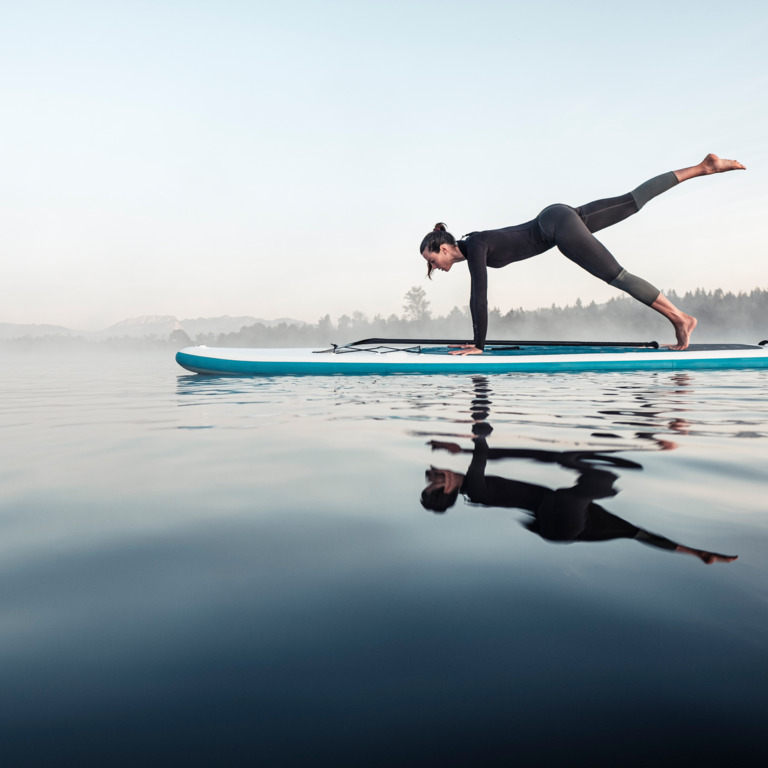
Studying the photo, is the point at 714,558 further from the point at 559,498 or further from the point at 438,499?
the point at 438,499

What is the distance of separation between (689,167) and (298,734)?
701 centimetres

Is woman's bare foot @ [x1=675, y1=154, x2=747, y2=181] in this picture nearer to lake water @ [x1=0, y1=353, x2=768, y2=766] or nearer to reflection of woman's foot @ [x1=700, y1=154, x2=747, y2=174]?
reflection of woman's foot @ [x1=700, y1=154, x2=747, y2=174]

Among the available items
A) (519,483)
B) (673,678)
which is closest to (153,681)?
(673,678)

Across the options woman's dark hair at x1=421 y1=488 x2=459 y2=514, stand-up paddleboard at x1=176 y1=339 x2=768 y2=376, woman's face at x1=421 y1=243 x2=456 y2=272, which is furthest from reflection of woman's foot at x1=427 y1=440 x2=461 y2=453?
woman's face at x1=421 y1=243 x2=456 y2=272

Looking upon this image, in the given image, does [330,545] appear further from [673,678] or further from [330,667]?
[673,678]

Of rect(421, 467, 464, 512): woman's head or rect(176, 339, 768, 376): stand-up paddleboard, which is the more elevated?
rect(176, 339, 768, 376): stand-up paddleboard

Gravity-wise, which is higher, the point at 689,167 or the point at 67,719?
the point at 689,167

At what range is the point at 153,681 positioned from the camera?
2.29ft

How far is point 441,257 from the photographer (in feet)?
20.9

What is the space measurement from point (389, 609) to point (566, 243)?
5827mm

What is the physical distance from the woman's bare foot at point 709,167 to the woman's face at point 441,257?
261 cm

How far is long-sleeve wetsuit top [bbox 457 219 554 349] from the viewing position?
6.15m

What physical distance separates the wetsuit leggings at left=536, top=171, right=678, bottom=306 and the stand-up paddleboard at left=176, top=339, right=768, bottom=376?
0.82 meters

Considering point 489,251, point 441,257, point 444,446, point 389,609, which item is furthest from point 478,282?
point 389,609
